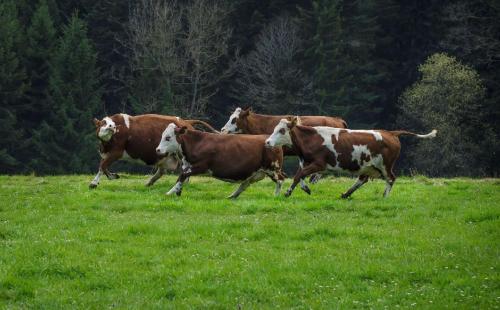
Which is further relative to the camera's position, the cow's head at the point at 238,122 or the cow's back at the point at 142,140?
the cow's head at the point at 238,122

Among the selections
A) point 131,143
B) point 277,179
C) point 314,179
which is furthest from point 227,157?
point 314,179

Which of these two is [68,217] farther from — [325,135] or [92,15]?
[92,15]

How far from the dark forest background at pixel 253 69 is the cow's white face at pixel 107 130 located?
132 ft

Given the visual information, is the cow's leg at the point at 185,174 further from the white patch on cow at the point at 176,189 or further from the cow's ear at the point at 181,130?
the cow's ear at the point at 181,130

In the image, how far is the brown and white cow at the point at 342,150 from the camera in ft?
68.7

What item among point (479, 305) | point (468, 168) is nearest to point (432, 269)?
point (479, 305)

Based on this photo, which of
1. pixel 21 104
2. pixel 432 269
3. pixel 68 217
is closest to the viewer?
pixel 432 269

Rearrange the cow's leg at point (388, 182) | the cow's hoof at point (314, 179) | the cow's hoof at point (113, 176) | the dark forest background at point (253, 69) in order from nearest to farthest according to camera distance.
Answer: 1. the cow's leg at point (388, 182)
2. the cow's hoof at point (113, 176)
3. the cow's hoof at point (314, 179)
4. the dark forest background at point (253, 69)

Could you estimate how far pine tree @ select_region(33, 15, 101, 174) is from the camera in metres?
66.5

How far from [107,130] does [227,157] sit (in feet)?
12.3

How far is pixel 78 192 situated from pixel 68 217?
138 inches

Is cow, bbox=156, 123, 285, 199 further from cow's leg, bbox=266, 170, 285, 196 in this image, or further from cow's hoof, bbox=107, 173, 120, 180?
cow's hoof, bbox=107, 173, 120, 180

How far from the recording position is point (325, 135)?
21219 millimetres

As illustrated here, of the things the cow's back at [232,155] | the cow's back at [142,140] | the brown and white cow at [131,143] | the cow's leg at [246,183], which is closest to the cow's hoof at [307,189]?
the cow's back at [232,155]
